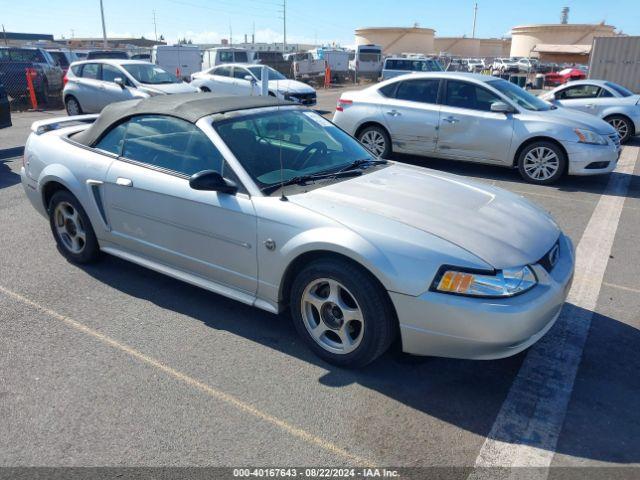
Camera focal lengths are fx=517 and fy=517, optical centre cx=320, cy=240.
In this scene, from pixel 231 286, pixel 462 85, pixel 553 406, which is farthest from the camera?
pixel 462 85

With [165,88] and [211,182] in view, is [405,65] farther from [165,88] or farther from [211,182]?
[211,182]

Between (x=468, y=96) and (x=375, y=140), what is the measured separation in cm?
177

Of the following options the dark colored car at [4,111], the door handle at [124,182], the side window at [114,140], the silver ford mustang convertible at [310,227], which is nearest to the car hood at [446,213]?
the silver ford mustang convertible at [310,227]

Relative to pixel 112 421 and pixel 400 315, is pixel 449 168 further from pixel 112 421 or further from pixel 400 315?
pixel 112 421

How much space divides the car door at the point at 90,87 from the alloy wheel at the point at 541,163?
1095 cm

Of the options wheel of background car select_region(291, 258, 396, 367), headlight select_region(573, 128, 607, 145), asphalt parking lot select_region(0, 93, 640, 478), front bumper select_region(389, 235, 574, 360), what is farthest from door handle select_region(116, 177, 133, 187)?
headlight select_region(573, 128, 607, 145)

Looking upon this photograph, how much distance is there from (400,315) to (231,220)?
1297 mm

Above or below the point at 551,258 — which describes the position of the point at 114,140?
above

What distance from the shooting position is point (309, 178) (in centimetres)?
369

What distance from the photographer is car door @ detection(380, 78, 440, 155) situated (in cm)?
873

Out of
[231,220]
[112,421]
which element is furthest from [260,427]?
[231,220]

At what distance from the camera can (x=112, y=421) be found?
9.18 feet

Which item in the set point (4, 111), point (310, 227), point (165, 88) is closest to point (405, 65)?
point (165, 88)

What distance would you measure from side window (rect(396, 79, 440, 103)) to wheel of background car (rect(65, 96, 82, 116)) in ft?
32.1
